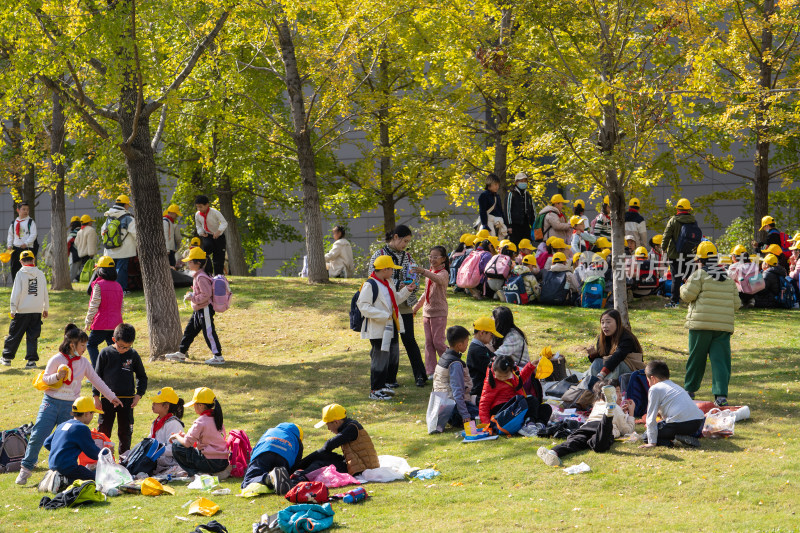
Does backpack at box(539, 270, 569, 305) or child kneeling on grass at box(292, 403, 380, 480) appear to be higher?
backpack at box(539, 270, 569, 305)

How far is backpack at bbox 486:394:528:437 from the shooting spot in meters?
8.91

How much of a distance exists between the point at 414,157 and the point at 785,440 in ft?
50.0

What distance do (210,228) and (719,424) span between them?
11.1 meters

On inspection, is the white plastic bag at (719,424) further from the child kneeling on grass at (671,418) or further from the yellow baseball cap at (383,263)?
the yellow baseball cap at (383,263)

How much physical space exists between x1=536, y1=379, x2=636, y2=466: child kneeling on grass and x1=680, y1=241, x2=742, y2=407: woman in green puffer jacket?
200 centimetres

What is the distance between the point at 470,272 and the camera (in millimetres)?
16594

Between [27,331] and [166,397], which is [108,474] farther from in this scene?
[27,331]

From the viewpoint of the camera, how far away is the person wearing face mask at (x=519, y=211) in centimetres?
1730

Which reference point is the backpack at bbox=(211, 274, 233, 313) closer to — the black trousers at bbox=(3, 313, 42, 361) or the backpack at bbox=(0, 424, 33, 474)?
the black trousers at bbox=(3, 313, 42, 361)

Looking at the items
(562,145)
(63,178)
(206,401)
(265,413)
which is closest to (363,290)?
(265,413)

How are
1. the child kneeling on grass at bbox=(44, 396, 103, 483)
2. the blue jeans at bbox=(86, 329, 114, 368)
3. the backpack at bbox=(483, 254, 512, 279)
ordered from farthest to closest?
the backpack at bbox=(483, 254, 512, 279), the blue jeans at bbox=(86, 329, 114, 368), the child kneeling on grass at bbox=(44, 396, 103, 483)

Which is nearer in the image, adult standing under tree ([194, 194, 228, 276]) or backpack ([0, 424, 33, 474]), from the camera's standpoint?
backpack ([0, 424, 33, 474])

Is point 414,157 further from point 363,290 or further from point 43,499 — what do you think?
point 43,499

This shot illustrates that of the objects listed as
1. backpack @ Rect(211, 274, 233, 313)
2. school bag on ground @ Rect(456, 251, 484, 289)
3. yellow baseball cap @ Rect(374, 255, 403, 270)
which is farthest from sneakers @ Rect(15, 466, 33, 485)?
school bag on ground @ Rect(456, 251, 484, 289)
